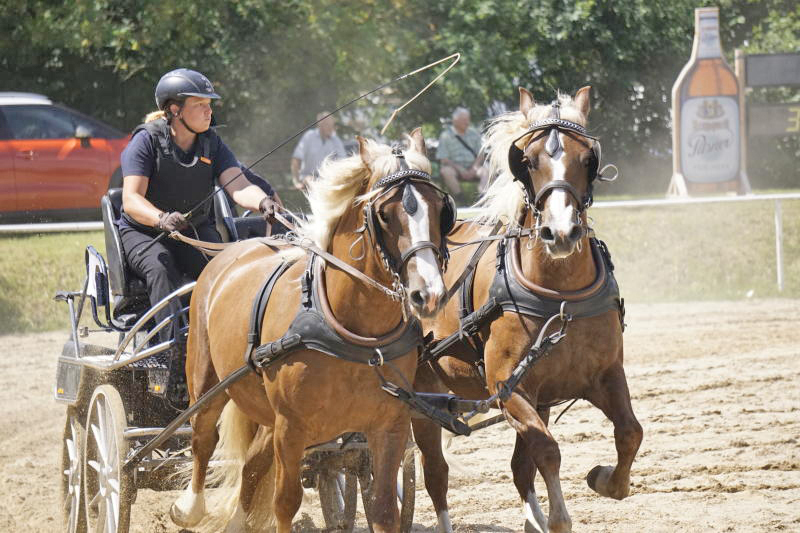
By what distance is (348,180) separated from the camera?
4066 millimetres

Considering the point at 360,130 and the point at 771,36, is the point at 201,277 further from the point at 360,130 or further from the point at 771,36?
the point at 771,36

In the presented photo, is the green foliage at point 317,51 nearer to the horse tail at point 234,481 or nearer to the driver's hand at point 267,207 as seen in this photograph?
the driver's hand at point 267,207

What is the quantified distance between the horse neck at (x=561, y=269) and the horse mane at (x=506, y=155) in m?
0.22

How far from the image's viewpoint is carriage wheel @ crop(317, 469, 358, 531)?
538 cm

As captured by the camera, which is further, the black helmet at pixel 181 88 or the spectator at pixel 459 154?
the spectator at pixel 459 154

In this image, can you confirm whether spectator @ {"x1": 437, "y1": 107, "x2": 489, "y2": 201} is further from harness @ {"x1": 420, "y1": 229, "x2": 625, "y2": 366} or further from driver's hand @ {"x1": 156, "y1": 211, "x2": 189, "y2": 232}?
driver's hand @ {"x1": 156, "y1": 211, "x2": 189, "y2": 232}

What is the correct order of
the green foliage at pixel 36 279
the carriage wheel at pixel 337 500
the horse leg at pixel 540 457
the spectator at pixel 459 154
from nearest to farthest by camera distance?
1. the horse leg at pixel 540 457
2. the carriage wheel at pixel 337 500
3. the green foliage at pixel 36 279
4. the spectator at pixel 459 154

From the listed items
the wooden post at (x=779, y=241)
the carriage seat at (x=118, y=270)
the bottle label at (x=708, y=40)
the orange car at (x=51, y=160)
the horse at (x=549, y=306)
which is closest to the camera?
the horse at (x=549, y=306)

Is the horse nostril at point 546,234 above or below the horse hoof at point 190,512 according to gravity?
above

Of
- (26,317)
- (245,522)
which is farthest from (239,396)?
(26,317)

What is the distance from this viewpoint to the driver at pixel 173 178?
5.36 metres

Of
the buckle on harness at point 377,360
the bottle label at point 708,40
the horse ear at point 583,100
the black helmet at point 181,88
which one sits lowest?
the buckle on harness at point 377,360

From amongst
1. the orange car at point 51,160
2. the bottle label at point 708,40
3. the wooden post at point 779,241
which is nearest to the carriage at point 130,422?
the wooden post at point 779,241

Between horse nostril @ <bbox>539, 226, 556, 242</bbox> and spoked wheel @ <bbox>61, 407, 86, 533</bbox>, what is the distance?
2464 mm
